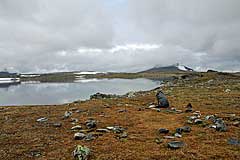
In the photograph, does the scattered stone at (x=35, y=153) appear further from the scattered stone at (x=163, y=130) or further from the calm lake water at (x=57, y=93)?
the calm lake water at (x=57, y=93)

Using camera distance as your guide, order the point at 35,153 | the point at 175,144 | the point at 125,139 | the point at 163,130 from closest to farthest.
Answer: the point at 175,144 → the point at 35,153 → the point at 125,139 → the point at 163,130

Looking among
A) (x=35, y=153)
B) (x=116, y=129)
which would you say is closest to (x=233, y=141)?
(x=116, y=129)

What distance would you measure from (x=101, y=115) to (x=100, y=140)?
29.1ft

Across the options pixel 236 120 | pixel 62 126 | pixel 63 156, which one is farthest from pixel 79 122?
pixel 236 120

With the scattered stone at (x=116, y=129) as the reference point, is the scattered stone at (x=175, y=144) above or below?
above

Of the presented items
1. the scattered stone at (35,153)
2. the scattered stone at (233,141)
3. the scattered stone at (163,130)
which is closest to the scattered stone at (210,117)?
the scattered stone at (163,130)

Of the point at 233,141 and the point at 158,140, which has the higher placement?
the point at 233,141

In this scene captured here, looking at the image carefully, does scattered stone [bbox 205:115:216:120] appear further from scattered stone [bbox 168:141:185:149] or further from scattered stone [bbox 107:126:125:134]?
scattered stone [bbox 168:141:185:149]

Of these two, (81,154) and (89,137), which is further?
(89,137)

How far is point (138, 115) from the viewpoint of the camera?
26344 millimetres

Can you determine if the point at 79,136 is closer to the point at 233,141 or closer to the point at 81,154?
the point at 81,154

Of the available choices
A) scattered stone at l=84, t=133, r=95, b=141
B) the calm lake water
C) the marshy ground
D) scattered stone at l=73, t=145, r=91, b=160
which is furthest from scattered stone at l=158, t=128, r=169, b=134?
the calm lake water

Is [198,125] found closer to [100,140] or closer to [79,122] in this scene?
[100,140]

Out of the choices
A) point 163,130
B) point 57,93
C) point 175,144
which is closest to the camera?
point 175,144
